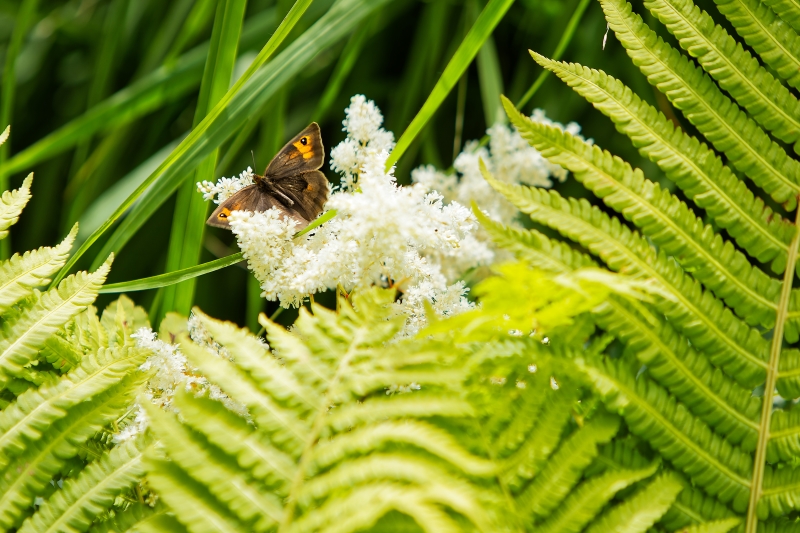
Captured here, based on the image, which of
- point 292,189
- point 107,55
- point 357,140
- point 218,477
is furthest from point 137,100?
point 218,477

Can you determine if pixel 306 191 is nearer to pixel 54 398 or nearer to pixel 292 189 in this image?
pixel 292 189

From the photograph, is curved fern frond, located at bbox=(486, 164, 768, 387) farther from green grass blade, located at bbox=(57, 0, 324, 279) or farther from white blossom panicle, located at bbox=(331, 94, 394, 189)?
green grass blade, located at bbox=(57, 0, 324, 279)

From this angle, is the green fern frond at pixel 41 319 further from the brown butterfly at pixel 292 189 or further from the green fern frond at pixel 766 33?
the green fern frond at pixel 766 33

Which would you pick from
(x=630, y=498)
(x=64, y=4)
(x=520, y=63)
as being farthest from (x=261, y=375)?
(x=64, y=4)

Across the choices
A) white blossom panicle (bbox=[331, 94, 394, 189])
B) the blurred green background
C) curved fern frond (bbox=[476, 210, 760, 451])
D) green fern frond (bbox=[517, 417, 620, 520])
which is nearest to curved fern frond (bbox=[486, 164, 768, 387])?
curved fern frond (bbox=[476, 210, 760, 451])

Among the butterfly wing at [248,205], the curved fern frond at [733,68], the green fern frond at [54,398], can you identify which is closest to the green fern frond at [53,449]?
the green fern frond at [54,398]

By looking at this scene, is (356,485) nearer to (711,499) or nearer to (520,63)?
(711,499)
